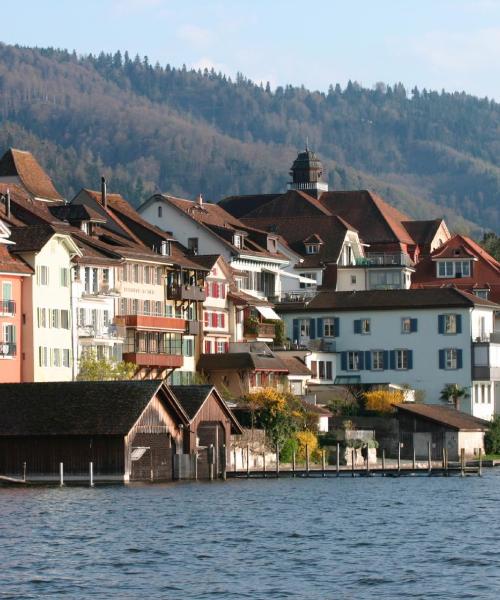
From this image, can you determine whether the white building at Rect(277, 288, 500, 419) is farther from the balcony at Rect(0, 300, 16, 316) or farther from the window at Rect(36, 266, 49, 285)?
the balcony at Rect(0, 300, 16, 316)

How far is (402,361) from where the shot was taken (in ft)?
489

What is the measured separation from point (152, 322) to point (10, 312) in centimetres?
1747

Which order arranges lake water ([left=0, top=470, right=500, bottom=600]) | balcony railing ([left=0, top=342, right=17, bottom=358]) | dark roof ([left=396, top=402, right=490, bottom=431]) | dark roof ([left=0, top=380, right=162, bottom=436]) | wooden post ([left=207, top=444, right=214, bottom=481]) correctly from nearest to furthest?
lake water ([left=0, top=470, right=500, bottom=600]) < dark roof ([left=0, top=380, right=162, bottom=436]) < wooden post ([left=207, top=444, right=214, bottom=481]) < balcony railing ([left=0, top=342, right=17, bottom=358]) < dark roof ([left=396, top=402, right=490, bottom=431])

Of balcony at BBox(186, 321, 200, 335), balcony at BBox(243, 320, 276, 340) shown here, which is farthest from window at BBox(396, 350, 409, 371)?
balcony at BBox(186, 321, 200, 335)

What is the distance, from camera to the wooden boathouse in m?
101

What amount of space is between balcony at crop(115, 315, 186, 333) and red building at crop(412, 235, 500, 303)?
4425cm

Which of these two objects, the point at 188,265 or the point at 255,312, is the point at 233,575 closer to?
the point at 188,265

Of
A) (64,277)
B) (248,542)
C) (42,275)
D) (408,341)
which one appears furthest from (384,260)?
(248,542)

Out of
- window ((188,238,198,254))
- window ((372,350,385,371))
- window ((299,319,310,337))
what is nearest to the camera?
window ((372,350,385,371))

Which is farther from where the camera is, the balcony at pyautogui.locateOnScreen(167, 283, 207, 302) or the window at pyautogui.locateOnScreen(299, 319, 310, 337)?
the window at pyautogui.locateOnScreen(299, 319, 310, 337)

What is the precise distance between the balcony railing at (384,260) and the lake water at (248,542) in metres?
70.4

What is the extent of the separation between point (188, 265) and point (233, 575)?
78396mm

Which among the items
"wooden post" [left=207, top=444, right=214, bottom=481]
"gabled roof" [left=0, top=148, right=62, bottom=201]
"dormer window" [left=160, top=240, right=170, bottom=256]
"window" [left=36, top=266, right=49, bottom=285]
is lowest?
"wooden post" [left=207, top=444, right=214, bottom=481]

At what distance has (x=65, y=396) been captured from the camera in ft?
335
